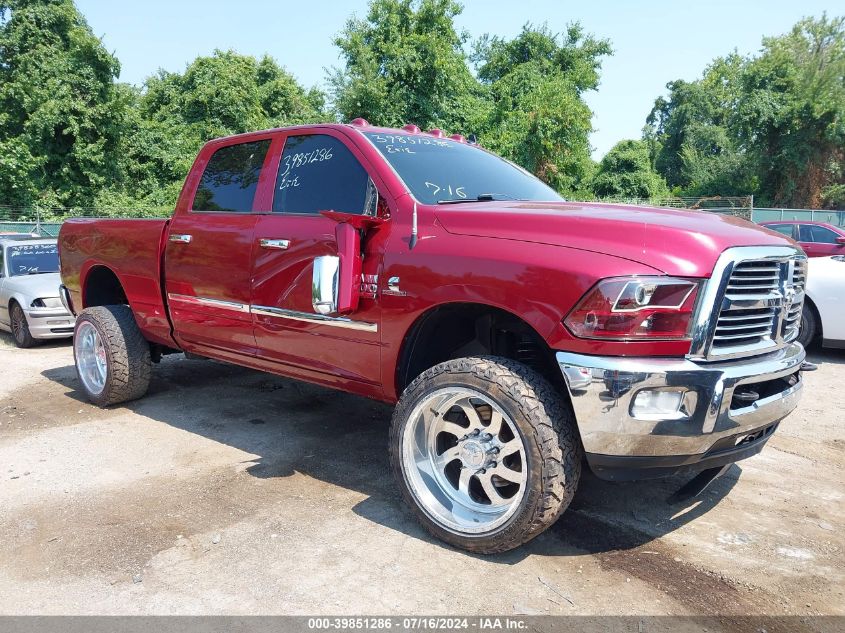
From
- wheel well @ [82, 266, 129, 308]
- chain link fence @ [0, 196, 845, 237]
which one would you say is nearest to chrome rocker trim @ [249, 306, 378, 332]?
wheel well @ [82, 266, 129, 308]

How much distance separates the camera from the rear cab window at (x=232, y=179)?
4.38 m

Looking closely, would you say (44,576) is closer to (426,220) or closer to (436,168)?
(426,220)

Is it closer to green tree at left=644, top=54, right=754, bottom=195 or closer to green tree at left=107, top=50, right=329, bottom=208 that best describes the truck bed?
green tree at left=107, top=50, right=329, bottom=208

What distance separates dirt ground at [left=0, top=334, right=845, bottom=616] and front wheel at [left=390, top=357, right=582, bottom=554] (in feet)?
0.58

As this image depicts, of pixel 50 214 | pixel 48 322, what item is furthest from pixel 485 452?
pixel 50 214

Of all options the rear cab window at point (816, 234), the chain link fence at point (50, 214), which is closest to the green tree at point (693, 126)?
the rear cab window at point (816, 234)

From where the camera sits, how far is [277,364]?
4.18 m

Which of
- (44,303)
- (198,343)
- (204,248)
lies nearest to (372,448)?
(198,343)

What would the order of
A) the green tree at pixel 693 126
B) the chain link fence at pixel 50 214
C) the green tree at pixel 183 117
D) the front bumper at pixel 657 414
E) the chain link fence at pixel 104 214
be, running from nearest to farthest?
the front bumper at pixel 657 414 < the chain link fence at pixel 50 214 < the chain link fence at pixel 104 214 < the green tree at pixel 183 117 < the green tree at pixel 693 126

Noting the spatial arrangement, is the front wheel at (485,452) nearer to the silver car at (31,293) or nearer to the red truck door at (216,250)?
the red truck door at (216,250)

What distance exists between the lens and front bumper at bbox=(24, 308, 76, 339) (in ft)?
28.2

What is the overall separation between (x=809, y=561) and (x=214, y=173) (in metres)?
4.29

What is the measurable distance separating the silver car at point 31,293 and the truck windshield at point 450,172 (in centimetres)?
662

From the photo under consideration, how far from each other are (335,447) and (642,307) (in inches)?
101
